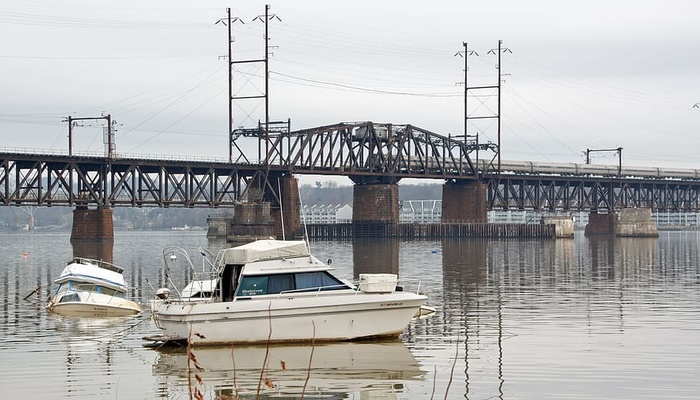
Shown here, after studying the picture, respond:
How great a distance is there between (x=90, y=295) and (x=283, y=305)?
14182mm

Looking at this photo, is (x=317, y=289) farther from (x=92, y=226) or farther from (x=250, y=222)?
(x=250, y=222)

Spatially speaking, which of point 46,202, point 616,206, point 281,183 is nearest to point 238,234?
point 281,183

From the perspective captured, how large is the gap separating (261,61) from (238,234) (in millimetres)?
20686

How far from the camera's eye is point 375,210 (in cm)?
16162

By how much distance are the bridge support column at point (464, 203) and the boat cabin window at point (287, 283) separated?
137 metres

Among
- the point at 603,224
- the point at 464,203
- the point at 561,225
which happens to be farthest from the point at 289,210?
the point at 603,224

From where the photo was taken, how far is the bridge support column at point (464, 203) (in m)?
173

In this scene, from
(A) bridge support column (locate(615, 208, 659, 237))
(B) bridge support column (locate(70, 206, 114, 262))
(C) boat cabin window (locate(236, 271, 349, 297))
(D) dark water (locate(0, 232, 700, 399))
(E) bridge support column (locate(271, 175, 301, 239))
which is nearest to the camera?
(D) dark water (locate(0, 232, 700, 399))

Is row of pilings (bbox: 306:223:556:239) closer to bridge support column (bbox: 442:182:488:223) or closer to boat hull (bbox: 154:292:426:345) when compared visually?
bridge support column (bbox: 442:182:488:223)

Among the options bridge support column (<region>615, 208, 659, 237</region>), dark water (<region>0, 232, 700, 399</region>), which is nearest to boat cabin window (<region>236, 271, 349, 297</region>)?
dark water (<region>0, 232, 700, 399</region>)

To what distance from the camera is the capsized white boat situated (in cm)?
3253

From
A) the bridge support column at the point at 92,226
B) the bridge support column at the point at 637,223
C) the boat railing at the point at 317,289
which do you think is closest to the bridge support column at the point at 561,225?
the bridge support column at the point at 637,223

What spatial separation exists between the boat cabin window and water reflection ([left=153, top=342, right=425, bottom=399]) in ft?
5.71

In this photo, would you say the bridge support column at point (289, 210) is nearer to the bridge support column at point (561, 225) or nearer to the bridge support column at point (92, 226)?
the bridge support column at point (92, 226)
